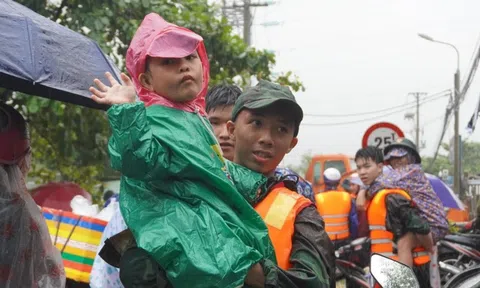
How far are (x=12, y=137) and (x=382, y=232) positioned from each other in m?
4.06

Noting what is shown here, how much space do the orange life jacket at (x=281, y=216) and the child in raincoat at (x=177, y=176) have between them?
5cm

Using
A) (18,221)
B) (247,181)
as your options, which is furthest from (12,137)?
(247,181)

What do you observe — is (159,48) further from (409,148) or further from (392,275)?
(409,148)

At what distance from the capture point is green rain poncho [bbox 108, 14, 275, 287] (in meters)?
1.93

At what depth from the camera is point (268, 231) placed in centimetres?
216

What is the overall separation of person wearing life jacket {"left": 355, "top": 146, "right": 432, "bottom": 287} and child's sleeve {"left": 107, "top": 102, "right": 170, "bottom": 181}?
170 inches

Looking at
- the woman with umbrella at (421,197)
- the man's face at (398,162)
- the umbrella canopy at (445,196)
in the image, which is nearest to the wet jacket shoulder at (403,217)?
the woman with umbrella at (421,197)

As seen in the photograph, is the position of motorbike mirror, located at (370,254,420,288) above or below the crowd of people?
below

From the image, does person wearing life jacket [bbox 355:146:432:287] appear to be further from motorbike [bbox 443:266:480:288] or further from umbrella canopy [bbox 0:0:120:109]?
umbrella canopy [bbox 0:0:120:109]

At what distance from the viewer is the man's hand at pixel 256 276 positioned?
6.56 feet

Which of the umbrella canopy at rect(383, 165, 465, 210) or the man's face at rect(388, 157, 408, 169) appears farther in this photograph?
the umbrella canopy at rect(383, 165, 465, 210)

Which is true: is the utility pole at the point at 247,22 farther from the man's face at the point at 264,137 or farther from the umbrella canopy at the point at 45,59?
the man's face at the point at 264,137

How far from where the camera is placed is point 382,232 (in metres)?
6.22

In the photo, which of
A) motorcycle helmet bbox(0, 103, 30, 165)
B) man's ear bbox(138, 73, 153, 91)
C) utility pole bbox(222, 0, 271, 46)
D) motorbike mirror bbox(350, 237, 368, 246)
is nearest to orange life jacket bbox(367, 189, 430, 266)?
motorbike mirror bbox(350, 237, 368, 246)
